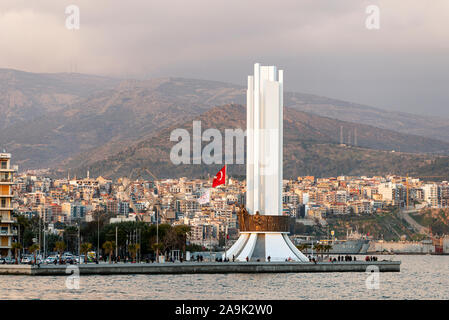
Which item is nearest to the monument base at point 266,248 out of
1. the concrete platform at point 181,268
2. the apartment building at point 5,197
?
the concrete platform at point 181,268

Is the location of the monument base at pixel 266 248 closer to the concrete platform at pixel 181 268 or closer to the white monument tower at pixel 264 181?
the white monument tower at pixel 264 181

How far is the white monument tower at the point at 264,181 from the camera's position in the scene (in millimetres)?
68062

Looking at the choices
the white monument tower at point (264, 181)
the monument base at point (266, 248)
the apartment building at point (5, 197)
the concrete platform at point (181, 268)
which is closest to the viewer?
the concrete platform at point (181, 268)

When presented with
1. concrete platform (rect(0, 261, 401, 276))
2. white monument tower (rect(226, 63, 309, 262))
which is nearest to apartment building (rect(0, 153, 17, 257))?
concrete platform (rect(0, 261, 401, 276))

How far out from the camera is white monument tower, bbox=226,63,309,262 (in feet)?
223

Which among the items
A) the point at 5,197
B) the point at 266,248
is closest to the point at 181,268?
the point at 266,248

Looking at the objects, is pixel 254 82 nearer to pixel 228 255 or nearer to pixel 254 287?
pixel 228 255

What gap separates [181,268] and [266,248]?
26.4 ft

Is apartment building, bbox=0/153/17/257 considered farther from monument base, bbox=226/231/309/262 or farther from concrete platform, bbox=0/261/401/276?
monument base, bbox=226/231/309/262

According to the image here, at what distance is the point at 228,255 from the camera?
229ft

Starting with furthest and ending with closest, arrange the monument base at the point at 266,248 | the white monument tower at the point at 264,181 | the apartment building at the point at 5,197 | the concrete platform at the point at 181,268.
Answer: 1. the apartment building at the point at 5,197
2. the white monument tower at the point at 264,181
3. the monument base at the point at 266,248
4. the concrete platform at the point at 181,268
